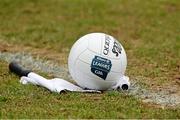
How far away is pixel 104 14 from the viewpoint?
1473 cm

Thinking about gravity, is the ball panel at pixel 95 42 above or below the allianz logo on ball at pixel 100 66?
above

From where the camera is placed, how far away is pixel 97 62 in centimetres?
771

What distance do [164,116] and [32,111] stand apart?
145 centimetres

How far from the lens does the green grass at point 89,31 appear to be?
6965 millimetres

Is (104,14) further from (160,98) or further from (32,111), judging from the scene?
(32,111)

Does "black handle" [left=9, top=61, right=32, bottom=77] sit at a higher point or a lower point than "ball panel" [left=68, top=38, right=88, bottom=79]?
lower

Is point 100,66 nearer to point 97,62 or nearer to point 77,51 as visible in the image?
point 97,62

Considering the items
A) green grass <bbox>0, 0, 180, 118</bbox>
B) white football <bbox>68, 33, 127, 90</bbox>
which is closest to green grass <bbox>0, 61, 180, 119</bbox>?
green grass <bbox>0, 0, 180, 118</bbox>

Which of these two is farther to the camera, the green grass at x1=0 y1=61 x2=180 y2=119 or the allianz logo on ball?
the allianz logo on ball

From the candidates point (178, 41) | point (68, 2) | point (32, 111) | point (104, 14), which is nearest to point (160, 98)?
point (32, 111)

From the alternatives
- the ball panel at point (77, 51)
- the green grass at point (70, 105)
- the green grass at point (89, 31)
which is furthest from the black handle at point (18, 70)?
the ball panel at point (77, 51)

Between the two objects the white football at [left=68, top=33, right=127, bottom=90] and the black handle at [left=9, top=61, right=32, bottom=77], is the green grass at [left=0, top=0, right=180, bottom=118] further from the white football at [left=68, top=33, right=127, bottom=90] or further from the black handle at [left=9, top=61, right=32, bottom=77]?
the white football at [left=68, top=33, right=127, bottom=90]

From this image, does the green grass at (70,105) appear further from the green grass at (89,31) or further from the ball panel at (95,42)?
the ball panel at (95,42)

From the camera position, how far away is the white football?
25.3 ft
